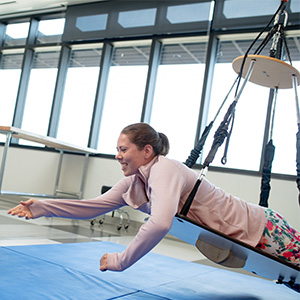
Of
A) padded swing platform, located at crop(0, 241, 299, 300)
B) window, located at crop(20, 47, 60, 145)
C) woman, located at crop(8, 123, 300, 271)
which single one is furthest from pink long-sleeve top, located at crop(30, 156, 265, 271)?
window, located at crop(20, 47, 60, 145)

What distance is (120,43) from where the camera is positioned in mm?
6234

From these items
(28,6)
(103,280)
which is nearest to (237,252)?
(103,280)

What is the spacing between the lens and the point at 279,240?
1.75 metres

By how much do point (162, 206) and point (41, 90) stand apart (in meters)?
6.00

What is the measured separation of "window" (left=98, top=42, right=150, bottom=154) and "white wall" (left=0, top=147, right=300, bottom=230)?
0.45 metres

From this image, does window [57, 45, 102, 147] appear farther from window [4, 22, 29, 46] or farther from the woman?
the woman

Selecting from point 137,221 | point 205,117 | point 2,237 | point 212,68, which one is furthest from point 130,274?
point 212,68

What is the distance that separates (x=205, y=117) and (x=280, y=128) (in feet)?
3.33

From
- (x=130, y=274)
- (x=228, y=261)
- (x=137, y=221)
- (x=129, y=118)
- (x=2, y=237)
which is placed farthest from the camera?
(x=129, y=118)

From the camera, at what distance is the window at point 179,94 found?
5.43 meters

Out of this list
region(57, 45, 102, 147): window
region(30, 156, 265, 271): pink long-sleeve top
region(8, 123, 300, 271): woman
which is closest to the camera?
region(30, 156, 265, 271): pink long-sleeve top

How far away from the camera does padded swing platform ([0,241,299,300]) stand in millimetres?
1783

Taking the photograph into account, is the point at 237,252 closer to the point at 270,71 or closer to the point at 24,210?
the point at 24,210

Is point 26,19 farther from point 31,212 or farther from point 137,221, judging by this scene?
point 31,212
